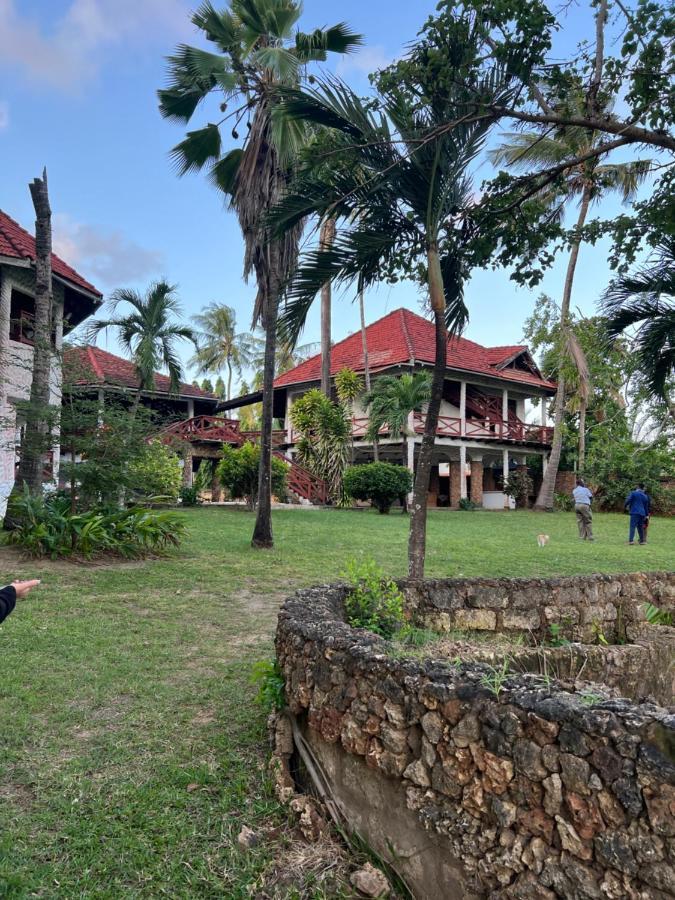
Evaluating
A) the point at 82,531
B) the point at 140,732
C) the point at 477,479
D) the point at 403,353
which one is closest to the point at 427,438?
the point at 140,732

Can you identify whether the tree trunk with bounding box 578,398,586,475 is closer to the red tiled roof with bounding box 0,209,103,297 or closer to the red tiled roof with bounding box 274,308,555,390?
the red tiled roof with bounding box 274,308,555,390

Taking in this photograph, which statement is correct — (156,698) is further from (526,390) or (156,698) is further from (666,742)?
(526,390)

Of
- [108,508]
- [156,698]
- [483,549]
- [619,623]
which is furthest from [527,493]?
[156,698]

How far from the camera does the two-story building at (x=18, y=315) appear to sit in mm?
12584

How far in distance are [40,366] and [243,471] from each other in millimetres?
10005

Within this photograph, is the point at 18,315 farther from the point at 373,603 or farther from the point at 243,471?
the point at 373,603

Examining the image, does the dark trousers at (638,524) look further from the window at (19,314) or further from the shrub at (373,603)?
the window at (19,314)

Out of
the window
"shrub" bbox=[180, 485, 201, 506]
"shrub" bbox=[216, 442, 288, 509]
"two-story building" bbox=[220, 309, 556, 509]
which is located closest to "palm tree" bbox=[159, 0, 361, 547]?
the window

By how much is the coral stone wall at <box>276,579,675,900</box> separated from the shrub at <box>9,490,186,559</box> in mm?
7669

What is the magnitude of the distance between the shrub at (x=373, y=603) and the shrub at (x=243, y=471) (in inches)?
606

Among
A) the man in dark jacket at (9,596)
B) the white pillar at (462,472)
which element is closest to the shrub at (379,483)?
the white pillar at (462,472)

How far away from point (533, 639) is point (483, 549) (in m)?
7.94

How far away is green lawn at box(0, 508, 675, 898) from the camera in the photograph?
2.81 m

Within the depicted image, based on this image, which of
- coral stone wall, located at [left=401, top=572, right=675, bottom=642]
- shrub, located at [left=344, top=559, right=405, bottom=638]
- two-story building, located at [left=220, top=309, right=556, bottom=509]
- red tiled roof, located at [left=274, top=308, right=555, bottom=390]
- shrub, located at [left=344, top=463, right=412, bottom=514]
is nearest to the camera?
shrub, located at [left=344, top=559, right=405, bottom=638]
